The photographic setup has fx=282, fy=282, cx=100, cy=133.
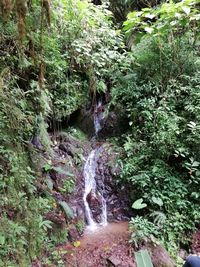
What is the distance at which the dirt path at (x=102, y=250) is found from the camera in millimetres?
4059

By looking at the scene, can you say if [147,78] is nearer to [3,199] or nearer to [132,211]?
[132,211]

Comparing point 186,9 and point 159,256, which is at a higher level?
point 186,9

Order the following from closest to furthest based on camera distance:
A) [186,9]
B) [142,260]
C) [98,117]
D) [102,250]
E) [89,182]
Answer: [142,260], [102,250], [186,9], [89,182], [98,117]

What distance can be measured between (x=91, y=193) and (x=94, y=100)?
9.05 feet

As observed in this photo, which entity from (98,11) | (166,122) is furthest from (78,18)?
(166,122)

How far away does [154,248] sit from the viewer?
4.19 meters

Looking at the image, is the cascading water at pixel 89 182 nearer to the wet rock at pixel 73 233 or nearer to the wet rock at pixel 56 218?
the wet rock at pixel 73 233

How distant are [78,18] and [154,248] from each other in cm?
480

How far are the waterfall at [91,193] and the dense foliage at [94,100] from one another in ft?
1.68

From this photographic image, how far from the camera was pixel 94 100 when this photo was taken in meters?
7.47

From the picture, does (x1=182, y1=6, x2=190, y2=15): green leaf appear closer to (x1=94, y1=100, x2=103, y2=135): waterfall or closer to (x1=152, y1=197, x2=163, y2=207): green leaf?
(x1=94, y1=100, x2=103, y2=135): waterfall

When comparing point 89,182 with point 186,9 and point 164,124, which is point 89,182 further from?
point 186,9

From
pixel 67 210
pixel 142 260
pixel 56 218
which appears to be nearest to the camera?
pixel 142 260

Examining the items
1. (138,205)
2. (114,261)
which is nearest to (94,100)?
(138,205)
